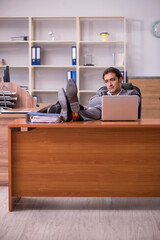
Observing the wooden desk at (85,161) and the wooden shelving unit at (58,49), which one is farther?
the wooden shelving unit at (58,49)

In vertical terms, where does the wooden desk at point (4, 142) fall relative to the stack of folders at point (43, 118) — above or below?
below

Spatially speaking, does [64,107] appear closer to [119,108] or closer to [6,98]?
[119,108]

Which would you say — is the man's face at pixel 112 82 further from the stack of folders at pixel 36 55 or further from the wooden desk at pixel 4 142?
the stack of folders at pixel 36 55

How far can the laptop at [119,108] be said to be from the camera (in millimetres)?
2555

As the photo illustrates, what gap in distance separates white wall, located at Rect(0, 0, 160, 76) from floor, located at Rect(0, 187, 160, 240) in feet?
11.3

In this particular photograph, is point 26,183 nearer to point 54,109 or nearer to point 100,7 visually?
point 54,109

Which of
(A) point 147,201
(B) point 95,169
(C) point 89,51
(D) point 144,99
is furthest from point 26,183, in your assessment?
(C) point 89,51

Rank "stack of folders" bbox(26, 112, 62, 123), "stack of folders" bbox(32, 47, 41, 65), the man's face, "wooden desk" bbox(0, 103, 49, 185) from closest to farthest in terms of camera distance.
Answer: "stack of folders" bbox(26, 112, 62, 123) < "wooden desk" bbox(0, 103, 49, 185) < the man's face < "stack of folders" bbox(32, 47, 41, 65)

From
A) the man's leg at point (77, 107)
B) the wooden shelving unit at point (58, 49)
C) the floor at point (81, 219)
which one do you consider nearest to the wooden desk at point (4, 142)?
the floor at point (81, 219)

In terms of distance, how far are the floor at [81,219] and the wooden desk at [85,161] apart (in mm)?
123

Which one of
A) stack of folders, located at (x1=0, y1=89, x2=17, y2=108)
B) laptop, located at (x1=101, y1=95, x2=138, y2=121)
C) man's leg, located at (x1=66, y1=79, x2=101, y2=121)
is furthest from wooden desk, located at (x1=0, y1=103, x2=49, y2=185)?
laptop, located at (x1=101, y1=95, x2=138, y2=121)

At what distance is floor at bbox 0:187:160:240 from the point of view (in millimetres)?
2152

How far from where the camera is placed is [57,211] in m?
2.57

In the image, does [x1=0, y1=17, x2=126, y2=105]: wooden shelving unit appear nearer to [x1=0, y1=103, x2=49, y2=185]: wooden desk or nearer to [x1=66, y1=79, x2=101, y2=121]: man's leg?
[x1=0, y1=103, x2=49, y2=185]: wooden desk
